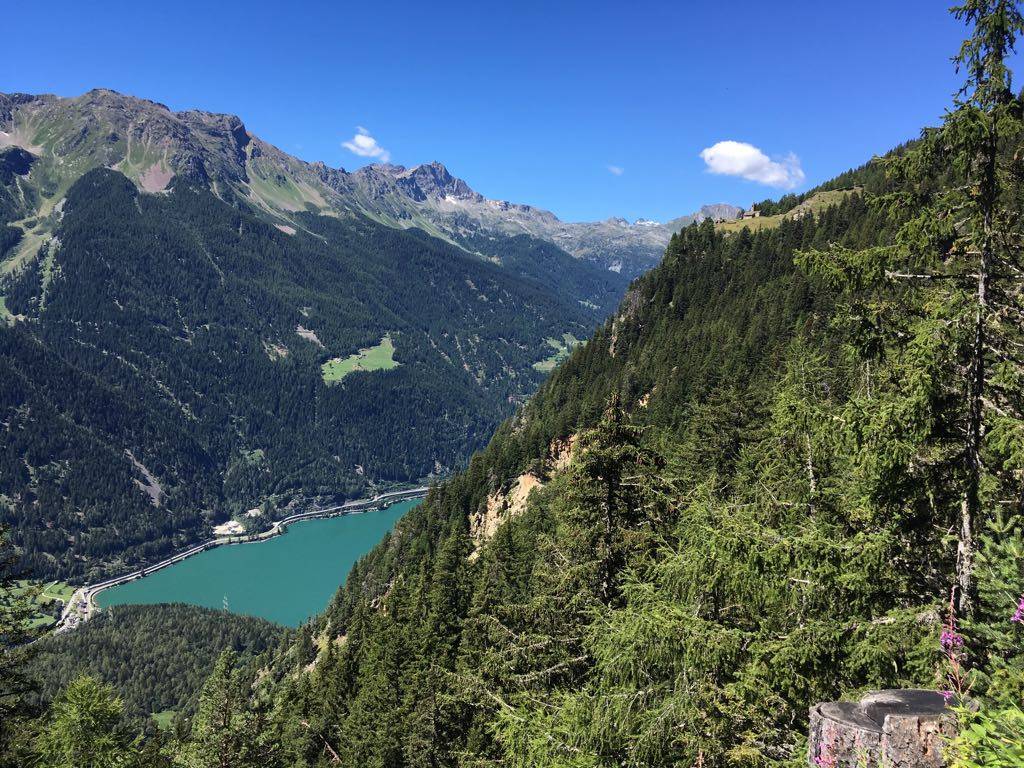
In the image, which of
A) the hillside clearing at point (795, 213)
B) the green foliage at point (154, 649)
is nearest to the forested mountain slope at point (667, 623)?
the hillside clearing at point (795, 213)

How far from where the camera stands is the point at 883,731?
6.25 m

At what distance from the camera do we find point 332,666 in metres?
49.6

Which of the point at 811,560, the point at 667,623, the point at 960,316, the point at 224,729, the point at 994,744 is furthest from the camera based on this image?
the point at 224,729

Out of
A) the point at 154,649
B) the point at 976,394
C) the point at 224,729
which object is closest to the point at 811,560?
the point at 976,394

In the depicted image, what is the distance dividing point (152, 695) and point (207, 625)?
26143 millimetres

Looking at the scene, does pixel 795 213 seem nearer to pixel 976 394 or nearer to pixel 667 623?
pixel 976 394

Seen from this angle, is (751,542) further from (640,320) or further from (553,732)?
(640,320)

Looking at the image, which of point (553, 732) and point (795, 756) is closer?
point (795, 756)

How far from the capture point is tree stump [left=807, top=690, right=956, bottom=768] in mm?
6059

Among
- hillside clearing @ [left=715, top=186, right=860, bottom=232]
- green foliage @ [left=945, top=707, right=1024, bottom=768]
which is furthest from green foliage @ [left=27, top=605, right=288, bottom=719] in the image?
green foliage @ [left=945, top=707, right=1024, bottom=768]

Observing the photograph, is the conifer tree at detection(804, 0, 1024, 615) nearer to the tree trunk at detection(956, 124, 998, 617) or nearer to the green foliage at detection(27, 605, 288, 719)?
the tree trunk at detection(956, 124, 998, 617)

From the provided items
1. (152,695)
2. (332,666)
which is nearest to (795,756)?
(332,666)

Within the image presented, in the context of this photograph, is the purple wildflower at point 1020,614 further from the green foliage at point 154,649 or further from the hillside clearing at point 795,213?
the green foliage at point 154,649

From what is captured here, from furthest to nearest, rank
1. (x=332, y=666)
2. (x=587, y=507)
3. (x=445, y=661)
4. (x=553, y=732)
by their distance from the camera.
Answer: (x=332, y=666), (x=445, y=661), (x=587, y=507), (x=553, y=732)
